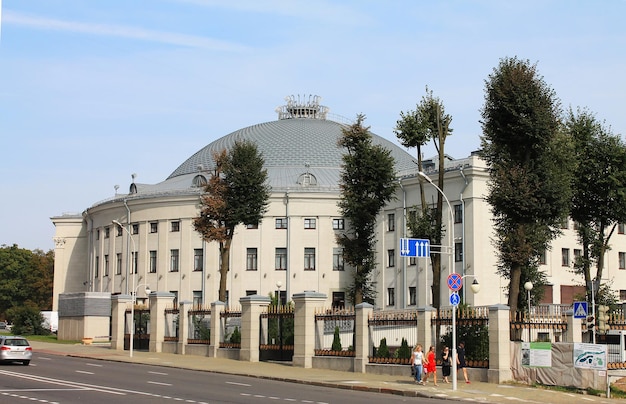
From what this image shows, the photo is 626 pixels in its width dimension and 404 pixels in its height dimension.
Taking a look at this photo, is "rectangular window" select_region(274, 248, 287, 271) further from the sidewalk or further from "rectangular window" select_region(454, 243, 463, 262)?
the sidewalk

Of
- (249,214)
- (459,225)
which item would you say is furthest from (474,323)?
(459,225)

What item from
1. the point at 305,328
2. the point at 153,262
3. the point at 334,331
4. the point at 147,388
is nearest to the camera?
the point at 147,388

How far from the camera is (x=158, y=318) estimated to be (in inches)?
2191

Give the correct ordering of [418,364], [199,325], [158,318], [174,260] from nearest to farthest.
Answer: [418,364], [199,325], [158,318], [174,260]

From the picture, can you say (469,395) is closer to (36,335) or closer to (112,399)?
(112,399)

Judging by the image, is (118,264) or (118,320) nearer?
(118,320)

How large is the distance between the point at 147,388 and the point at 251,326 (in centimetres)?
1726

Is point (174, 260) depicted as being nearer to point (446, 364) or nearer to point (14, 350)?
point (14, 350)

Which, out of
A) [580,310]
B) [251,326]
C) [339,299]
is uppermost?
[339,299]

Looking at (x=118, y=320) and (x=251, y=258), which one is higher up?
(x=251, y=258)

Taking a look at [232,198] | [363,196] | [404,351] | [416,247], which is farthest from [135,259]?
[404,351]

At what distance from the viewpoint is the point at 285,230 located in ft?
279

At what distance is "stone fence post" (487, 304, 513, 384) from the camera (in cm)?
3481

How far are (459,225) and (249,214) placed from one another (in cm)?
2095
